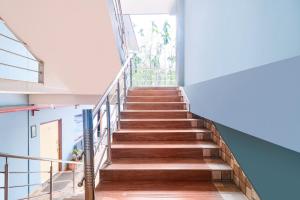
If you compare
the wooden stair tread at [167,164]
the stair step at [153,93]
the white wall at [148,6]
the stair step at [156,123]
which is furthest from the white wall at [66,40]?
the white wall at [148,6]

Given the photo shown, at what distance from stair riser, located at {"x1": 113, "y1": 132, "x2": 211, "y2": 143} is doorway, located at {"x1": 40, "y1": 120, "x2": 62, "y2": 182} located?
3807mm

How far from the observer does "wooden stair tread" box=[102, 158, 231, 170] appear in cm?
286

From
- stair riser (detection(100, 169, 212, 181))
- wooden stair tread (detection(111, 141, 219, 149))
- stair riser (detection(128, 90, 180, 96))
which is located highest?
stair riser (detection(128, 90, 180, 96))

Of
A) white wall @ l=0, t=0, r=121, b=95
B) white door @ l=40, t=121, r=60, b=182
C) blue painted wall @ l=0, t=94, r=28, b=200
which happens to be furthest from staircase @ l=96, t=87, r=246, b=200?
white door @ l=40, t=121, r=60, b=182

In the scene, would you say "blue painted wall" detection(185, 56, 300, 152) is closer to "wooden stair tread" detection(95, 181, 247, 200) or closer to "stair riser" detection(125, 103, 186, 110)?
"wooden stair tread" detection(95, 181, 247, 200)

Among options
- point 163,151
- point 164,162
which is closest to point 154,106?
point 163,151

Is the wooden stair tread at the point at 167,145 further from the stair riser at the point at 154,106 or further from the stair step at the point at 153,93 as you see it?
the stair step at the point at 153,93

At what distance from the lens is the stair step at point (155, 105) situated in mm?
4594

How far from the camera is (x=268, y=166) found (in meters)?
1.90

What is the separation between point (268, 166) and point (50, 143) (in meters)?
6.54

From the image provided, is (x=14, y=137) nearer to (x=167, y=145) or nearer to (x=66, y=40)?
(x=66, y=40)

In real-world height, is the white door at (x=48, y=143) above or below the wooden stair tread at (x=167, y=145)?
below

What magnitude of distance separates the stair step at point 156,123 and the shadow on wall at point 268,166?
1365 mm

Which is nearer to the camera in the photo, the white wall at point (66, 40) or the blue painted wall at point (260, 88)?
the blue painted wall at point (260, 88)
